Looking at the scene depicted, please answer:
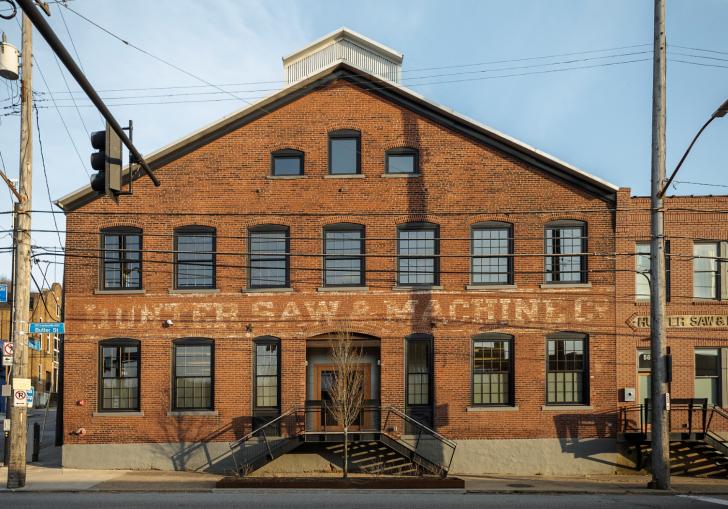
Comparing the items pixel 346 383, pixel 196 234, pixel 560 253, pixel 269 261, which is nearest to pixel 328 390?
pixel 346 383

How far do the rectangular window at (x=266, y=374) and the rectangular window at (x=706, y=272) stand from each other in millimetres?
13346

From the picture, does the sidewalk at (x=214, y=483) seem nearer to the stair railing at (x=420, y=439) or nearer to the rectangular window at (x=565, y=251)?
the stair railing at (x=420, y=439)

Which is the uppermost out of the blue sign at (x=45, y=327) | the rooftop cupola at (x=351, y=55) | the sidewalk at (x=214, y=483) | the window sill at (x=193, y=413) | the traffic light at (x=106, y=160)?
the rooftop cupola at (x=351, y=55)

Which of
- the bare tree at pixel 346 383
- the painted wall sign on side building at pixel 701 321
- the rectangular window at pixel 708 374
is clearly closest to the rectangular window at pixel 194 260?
the bare tree at pixel 346 383

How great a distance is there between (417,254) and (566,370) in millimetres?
5646

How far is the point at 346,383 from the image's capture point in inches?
821

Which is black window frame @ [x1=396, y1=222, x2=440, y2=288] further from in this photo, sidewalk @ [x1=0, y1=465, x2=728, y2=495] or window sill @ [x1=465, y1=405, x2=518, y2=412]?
sidewalk @ [x1=0, y1=465, x2=728, y2=495]

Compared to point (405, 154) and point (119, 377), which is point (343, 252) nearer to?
point (405, 154)

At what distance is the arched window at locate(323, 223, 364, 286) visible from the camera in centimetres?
2295

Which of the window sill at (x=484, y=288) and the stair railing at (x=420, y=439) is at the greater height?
the window sill at (x=484, y=288)

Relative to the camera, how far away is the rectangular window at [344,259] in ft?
75.3

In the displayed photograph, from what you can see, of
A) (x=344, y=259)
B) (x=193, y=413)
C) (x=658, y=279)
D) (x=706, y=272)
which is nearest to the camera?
(x=658, y=279)

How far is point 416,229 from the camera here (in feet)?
75.6

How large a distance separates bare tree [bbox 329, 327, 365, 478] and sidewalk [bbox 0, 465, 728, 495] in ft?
11.6
